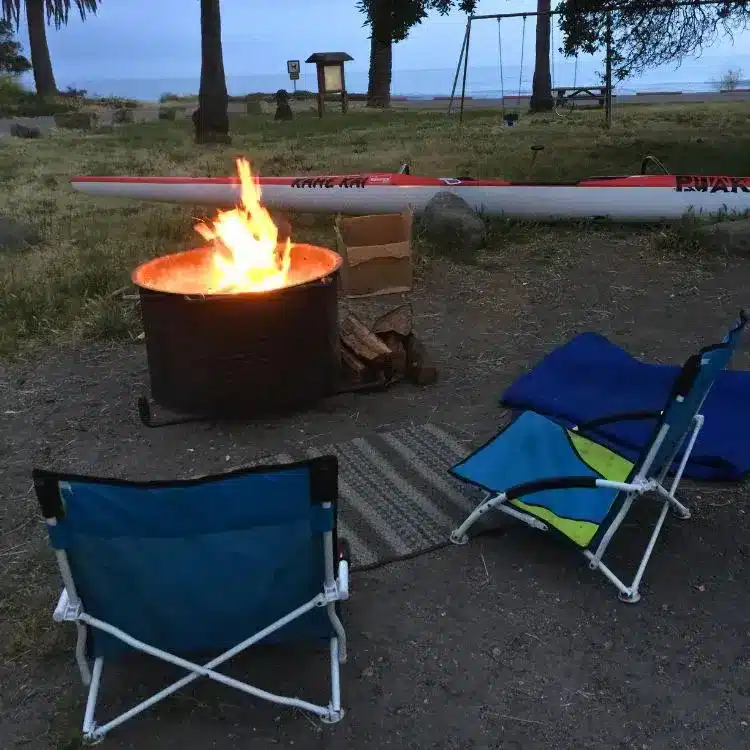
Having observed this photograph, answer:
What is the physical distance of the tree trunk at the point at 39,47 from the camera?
3256 centimetres

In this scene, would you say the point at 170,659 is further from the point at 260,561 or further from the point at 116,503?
the point at 116,503

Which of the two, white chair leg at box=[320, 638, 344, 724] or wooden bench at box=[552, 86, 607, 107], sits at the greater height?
wooden bench at box=[552, 86, 607, 107]

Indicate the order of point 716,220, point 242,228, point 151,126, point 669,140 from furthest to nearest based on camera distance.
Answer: point 151,126
point 669,140
point 716,220
point 242,228

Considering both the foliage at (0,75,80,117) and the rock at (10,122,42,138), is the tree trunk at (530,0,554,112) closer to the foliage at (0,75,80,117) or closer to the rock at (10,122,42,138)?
the rock at (10,122,42,138)

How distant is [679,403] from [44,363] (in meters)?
4.49

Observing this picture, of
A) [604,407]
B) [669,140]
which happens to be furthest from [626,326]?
[669,140]

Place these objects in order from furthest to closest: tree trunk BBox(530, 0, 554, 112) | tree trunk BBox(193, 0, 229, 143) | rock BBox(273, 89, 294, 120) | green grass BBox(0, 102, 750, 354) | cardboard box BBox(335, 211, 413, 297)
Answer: rock BBox(273, 89, 294, 120) < tree trunk BBox(530, 0, 554, 112) < tree trunk BBox(193, 0, 229, 143) < green grass BBox(0, 102, 750, 354) < cardboard box BBox(335, 211, 413, 297)

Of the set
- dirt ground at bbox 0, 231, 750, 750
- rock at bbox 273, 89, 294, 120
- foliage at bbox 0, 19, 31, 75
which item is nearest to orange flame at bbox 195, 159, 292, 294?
dirt ground at bbox 0, 231, 750, 750

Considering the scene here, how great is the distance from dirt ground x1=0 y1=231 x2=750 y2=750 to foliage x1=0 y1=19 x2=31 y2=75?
51061mm

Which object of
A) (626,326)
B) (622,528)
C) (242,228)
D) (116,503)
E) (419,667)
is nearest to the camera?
(116,503)

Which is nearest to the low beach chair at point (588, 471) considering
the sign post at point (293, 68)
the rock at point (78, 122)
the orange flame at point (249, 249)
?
the orange flame at point (249, 249)

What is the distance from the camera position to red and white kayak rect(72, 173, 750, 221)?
7879mm

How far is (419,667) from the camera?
270 centimetres

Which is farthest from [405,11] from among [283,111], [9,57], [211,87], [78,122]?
[9,57]
